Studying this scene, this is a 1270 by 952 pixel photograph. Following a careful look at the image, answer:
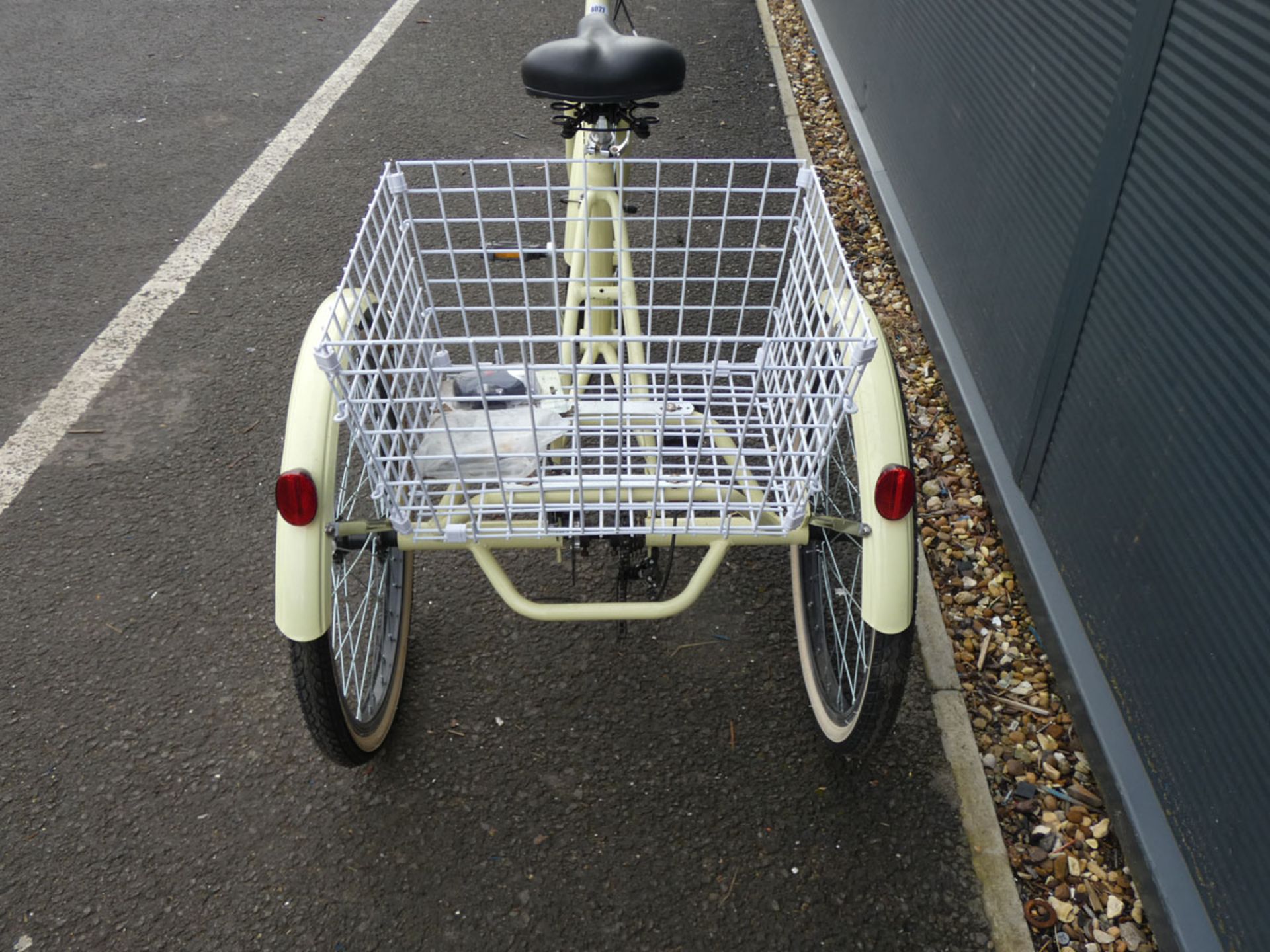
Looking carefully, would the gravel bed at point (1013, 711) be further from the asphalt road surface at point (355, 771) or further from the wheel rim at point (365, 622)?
the wheel rim at point (365, 622)

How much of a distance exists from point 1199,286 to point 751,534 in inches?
40.1

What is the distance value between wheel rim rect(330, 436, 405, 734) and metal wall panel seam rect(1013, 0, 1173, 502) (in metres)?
1.76

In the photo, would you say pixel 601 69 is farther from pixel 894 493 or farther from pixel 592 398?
pixel 894 493

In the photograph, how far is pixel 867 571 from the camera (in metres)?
1.95

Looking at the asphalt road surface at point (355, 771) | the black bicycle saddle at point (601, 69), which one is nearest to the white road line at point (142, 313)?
the asphalt road surface at point (355, 771)

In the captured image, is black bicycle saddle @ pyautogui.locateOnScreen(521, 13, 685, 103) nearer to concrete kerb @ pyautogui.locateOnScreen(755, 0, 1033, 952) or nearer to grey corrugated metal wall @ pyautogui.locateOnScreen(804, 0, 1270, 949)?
grey corrugated metal wall @ pyautogui.locateOnScreen(804, 0, 1270, 949)

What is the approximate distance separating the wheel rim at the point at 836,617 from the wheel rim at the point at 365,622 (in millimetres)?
1066

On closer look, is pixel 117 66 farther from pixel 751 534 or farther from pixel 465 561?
pixel 751 534

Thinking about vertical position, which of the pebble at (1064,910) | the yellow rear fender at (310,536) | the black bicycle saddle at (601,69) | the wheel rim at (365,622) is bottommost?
the pebble at (1064,910)

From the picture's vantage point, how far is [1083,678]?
2328 millimetres

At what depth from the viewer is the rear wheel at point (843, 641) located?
1990 mm

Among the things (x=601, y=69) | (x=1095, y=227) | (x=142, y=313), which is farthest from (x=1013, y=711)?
(x=142, y=313)

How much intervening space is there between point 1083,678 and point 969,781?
1.21ft

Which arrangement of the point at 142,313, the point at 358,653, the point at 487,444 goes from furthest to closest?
the point at 142,313 → the point at 358,653 → the point at 487,444
